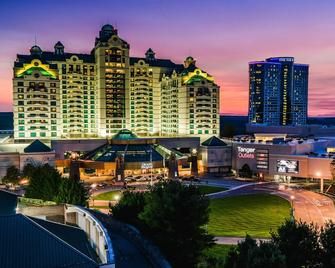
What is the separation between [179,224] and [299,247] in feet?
38.8

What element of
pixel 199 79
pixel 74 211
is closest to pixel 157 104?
pixel 199 79

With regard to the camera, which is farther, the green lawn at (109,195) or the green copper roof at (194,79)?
the green copper roof at (194,79)

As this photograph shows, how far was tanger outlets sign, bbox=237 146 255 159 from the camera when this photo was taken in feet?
331

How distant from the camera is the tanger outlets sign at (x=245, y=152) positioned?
331 feet

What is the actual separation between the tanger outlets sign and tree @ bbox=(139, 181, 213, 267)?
210 ft

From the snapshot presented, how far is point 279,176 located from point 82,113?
7926 cm

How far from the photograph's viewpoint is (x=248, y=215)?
2436 inches

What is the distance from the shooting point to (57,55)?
469ft

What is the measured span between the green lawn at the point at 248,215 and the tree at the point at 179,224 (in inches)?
534

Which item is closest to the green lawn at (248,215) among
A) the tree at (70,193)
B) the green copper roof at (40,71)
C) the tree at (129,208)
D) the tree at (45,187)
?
the tree at (129,208)

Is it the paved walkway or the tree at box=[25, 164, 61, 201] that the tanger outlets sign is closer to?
the paved walkway

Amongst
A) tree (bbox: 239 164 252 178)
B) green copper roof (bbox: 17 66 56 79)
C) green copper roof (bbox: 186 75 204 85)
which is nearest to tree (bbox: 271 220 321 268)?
tree (bbox: 239 164 252 178)

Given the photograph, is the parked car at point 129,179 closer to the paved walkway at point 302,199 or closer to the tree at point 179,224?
the paved walkway at point 302,199

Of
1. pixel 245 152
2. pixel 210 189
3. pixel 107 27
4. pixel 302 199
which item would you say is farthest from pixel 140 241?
pixel 107 27
